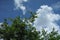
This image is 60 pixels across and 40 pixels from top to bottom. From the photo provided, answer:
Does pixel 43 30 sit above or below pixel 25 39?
above

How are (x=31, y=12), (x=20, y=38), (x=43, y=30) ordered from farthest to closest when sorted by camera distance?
(x=43, y=30) → (x=31, y=12) → (x=20, y=38)

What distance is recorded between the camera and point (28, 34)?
14914mm

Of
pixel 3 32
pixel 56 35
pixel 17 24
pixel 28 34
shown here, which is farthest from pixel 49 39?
pixel 3 32

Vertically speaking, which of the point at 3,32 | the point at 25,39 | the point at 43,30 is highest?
the point at 43,30

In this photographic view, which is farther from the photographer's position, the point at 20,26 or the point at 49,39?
the point at 49,39

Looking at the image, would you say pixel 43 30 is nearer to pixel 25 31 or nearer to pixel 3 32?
pixel 25 31

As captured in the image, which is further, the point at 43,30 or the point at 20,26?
the point at 43,30

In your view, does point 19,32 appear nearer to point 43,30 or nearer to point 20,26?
point 20,26

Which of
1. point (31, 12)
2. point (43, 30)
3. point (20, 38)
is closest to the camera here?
point (20, 38)

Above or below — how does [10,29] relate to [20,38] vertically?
above

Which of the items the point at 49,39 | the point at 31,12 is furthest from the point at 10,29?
the point at 49,39

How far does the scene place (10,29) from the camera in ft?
48.1

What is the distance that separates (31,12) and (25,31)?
2.34 metres

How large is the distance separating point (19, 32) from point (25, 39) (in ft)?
2.72
